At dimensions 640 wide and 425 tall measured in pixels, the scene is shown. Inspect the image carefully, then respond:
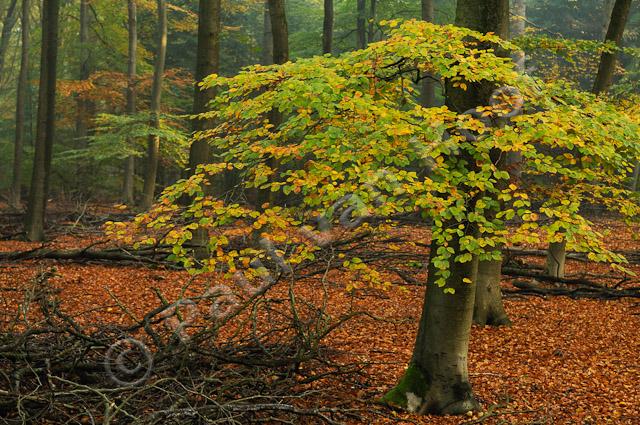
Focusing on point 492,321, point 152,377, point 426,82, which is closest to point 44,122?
point 426,82

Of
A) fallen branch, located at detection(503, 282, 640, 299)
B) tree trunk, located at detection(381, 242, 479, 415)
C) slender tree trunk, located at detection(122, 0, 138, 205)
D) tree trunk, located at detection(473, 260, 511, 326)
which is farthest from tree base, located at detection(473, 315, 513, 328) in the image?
slender tree trunk, located at detection(122, 0, 138, 205)

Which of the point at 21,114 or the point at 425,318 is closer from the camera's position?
the point at 425,318

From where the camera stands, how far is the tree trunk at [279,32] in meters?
11.6

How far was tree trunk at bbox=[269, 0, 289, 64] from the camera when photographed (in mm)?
11570

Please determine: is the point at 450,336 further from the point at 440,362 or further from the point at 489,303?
the point at 489,303

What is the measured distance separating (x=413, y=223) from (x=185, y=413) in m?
14.4

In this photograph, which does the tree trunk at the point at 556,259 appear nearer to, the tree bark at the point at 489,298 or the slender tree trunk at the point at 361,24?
the tree bark at the point at 489,298

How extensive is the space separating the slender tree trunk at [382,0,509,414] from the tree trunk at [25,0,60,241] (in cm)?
1032

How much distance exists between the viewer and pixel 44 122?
43.7 ft

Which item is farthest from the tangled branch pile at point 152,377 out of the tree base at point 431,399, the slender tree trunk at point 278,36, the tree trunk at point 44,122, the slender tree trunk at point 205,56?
the tree trunk at point 44,122

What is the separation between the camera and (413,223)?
18.1m

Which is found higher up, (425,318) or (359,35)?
(359,35)

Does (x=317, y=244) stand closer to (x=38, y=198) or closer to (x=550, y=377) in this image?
(x=550, y=377)

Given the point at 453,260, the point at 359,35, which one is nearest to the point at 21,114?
the point at 359,35
